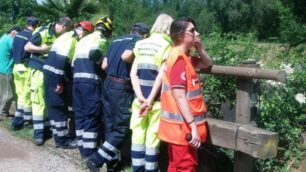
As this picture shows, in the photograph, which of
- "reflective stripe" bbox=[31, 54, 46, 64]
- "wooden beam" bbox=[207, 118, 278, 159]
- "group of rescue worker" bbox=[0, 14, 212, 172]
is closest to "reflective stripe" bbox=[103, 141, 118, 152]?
"group of rescue worker" bbox=[0, 14, 212, 172]

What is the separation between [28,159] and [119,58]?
226 cm

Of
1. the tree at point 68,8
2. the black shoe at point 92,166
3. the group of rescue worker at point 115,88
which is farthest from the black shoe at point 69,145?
the tree at point 68,8

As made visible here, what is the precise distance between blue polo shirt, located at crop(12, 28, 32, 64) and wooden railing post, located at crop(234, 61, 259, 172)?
5.03 meters

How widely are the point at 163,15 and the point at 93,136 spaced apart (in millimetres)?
2241

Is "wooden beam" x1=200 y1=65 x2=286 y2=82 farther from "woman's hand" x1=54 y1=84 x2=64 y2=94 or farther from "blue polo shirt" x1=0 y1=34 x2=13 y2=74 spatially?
"blue polo shirt" x1=0 y1=34 x2=13 y2=74

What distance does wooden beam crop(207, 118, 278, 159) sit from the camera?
4660 millimetres

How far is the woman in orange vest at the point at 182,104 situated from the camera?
14.5ft

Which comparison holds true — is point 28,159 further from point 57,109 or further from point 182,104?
point 182,104


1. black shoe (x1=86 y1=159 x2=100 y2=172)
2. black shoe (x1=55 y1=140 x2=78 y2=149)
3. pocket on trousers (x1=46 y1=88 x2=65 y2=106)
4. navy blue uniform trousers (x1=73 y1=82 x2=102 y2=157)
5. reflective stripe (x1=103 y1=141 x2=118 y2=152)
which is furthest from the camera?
black shoe (x1=55 y1=140 x2=78 y2=149)

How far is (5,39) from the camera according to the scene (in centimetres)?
1012

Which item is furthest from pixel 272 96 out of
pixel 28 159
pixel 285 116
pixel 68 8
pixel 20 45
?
pixel 68 8

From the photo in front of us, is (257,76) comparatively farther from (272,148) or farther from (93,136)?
(93,136)

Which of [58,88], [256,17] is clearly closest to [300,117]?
[58,88]

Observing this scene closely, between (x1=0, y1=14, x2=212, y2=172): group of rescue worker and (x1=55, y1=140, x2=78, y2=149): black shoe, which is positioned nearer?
(x1=0, y1=14, x2=212, y2=172): group of rescue worker
